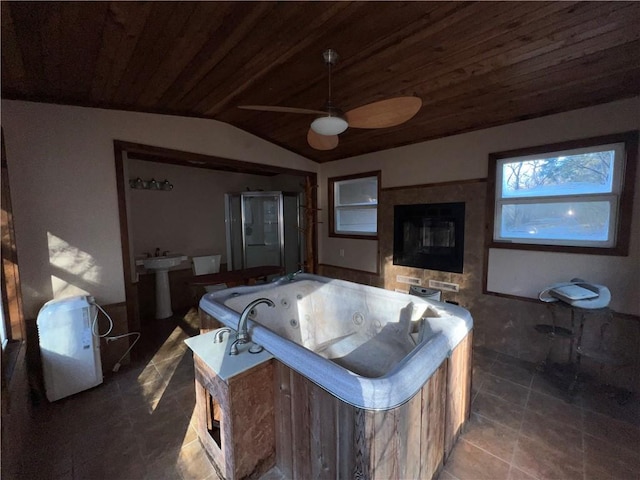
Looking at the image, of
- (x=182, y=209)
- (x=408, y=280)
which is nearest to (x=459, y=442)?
(x=408, y=280)

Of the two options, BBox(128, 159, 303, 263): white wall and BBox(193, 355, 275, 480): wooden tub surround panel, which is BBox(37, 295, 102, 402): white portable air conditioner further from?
BBox(128, 159, 303, 263): white wall

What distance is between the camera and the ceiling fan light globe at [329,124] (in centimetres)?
158

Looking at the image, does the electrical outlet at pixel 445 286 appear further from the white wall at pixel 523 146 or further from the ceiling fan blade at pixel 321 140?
the ceiling fan blade at pixel 321 140

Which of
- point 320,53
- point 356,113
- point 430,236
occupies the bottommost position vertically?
point 430,236

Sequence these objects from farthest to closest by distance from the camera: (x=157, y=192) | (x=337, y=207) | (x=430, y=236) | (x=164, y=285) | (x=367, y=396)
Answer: (x=337, y=207) < (x=157, y=192) < (x=164, y=285) < (x=430, y=236) < (x=367, y=396)

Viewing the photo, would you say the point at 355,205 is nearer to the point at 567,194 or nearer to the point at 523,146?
the point at 523,146

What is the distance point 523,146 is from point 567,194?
0.57m

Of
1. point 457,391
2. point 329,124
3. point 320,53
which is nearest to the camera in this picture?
point 457,391

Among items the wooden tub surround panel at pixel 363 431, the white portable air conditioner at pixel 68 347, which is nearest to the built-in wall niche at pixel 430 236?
the wooden tub surround panel at pixel 363 431

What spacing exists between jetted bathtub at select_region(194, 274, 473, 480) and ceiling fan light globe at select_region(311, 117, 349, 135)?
4.31ft

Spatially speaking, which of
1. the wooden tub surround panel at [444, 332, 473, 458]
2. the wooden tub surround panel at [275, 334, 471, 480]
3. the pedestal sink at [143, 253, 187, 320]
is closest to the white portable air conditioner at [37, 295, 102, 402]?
the pedestal sink at [143, 253, 187, 320]

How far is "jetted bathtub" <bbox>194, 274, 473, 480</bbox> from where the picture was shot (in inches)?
37.0

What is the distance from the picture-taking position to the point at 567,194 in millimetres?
2189

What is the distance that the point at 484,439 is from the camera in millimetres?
1552
